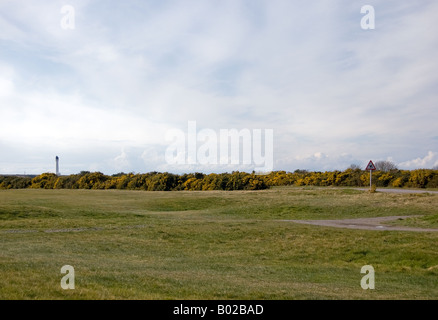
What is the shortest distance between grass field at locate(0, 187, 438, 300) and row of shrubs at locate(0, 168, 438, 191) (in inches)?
1034

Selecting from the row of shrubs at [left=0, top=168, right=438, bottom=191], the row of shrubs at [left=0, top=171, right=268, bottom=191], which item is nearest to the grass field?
the row of shrubs at [left=0, top=168, right=438, bottom=191]

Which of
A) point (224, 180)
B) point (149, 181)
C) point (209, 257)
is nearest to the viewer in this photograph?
point (209, 257)

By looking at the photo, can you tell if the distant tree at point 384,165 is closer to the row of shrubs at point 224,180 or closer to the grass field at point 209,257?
the row of shrubs at point 224,180

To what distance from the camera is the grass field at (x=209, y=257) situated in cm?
1122

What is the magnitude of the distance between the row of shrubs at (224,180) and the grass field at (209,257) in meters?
26.3

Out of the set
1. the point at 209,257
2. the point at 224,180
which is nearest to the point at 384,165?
the point at 224,180

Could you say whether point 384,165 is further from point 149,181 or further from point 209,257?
point 209,257

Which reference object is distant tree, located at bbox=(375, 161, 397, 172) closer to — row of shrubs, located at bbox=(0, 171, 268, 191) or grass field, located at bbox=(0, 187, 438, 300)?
row of shrubs, located at bbox=(0, 171, 268, 191)

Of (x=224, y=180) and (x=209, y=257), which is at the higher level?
(x=224, y=180)

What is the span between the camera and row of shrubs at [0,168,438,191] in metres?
64.8

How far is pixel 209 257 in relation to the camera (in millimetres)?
20203

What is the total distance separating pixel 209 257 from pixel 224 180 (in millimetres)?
58386

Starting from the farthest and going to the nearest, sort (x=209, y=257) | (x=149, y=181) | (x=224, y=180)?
(x=149, y=181) < (x=224, y=180) < (x=209, y=257)
